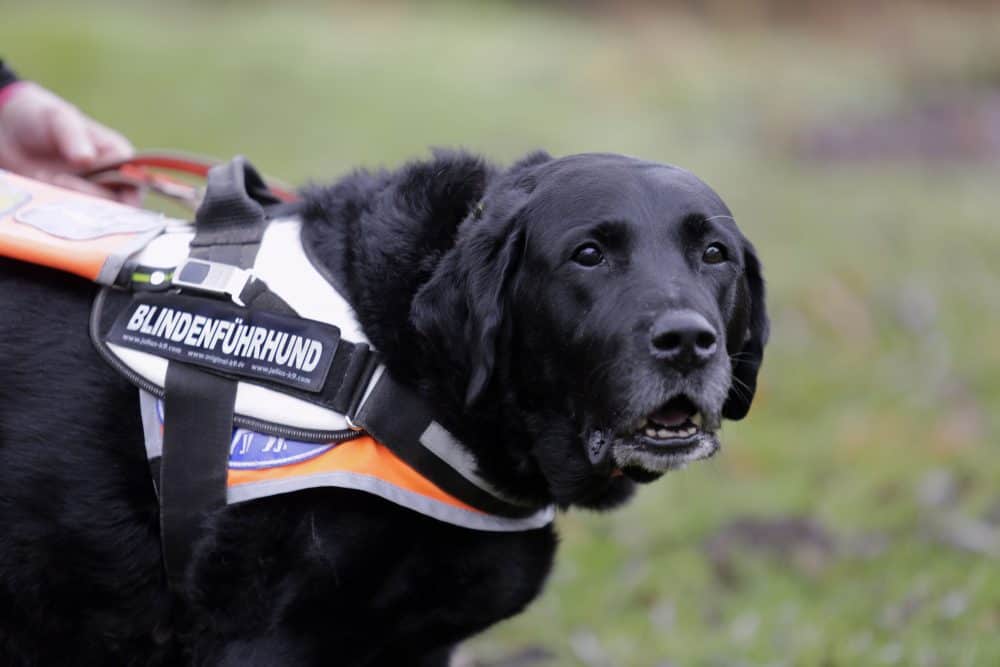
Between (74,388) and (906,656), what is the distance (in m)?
2.59

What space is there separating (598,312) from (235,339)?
0.80 m

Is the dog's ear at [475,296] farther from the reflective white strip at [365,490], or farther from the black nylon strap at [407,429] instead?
the reflective white strip at [365,490]

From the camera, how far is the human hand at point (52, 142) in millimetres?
3551

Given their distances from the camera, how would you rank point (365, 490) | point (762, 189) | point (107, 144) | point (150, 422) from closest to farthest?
1. point (365, 490)
2. point (150, 422)
3. point (107, 144)
4. point (762, 189)

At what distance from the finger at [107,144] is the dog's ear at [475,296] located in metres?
1.43

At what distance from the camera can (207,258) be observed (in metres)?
2.75

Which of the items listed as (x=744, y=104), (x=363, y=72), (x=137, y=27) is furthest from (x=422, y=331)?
(x=137, y=27)

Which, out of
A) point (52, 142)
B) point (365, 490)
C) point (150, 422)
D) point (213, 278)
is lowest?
point (52, 142)

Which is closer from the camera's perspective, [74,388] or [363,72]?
[74,388]

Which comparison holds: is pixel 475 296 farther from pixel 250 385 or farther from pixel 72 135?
pixel 72 135

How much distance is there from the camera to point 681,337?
243cm

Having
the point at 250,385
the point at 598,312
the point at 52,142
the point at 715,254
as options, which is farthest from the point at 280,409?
the point at 52,142

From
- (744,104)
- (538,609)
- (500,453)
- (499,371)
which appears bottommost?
(744,104)

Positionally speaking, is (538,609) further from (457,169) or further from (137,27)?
(137,27)
